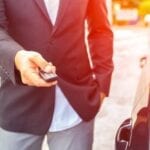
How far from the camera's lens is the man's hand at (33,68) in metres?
0.87

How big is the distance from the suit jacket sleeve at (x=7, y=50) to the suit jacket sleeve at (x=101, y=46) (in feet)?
1.03

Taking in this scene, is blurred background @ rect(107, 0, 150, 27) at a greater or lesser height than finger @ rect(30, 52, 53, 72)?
lesser

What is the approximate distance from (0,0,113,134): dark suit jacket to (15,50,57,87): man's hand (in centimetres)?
7

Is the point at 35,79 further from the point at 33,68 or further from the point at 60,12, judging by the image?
the point at 60,12

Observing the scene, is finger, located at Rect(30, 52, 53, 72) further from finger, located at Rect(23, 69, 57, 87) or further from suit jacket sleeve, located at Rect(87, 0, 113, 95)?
suit jacket sleeve, located at Rect(87, 0, 113, 95)

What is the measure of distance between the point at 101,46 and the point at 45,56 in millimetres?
249

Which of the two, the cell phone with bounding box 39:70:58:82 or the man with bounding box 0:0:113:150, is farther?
the man with bounding box 0:0:113:150

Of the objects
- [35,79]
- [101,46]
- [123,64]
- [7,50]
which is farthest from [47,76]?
[123,64]

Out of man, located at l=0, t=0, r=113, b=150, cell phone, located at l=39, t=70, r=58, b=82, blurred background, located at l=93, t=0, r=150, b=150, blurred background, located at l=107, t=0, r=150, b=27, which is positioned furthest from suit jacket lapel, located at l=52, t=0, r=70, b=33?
blurred background, located at l=107, t=0, r=150, b=27

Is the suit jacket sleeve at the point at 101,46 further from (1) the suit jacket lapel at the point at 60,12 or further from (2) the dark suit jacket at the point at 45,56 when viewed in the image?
(1) the suit jacket lapel at the point at 60,12

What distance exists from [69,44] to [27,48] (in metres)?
0.11

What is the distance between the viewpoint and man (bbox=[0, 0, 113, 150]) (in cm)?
104

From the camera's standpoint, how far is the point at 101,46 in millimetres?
1274

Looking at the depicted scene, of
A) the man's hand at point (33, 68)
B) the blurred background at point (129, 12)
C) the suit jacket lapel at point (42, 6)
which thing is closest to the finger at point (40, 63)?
the man's hand at point (33, 68)
